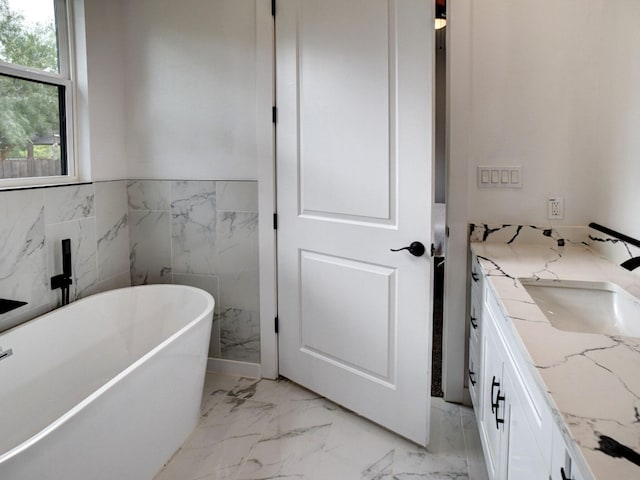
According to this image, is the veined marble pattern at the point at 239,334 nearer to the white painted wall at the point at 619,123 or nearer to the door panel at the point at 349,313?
the door panel at the point at 349,313

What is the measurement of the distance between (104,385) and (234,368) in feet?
4.40

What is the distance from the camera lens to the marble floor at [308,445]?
191 centimetres

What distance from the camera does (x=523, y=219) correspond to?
7.38 feet

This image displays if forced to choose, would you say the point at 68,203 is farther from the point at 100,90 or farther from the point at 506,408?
the point at 506,408

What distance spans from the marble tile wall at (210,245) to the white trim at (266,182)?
0.05m

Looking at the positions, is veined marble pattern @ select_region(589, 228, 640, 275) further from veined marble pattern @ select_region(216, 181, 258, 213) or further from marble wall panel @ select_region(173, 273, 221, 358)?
marble wall panel @ select_region(173, 273, 221, 358)

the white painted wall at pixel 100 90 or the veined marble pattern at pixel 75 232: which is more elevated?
the white painted wall at pixel 100 90

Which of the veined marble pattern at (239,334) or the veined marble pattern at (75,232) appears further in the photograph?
the veined marble pattern at (239,334)

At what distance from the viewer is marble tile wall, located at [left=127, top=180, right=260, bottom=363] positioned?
2662 millimetres

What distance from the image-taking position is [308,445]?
2098mm

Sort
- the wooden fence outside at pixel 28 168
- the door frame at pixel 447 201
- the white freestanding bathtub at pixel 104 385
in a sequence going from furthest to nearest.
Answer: the door frame at pixel 447 201, the wooden fence outside at pixel 28 168, the white freestanding bathtub at pixel 104 385

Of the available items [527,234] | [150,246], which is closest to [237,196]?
[150,246]

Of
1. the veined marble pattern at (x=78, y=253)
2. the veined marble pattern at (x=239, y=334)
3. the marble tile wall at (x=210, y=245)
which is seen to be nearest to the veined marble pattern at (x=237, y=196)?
the marble tile wall at (x=210, y=245)

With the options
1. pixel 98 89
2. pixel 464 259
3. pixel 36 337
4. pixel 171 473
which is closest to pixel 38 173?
pixel 98 89
